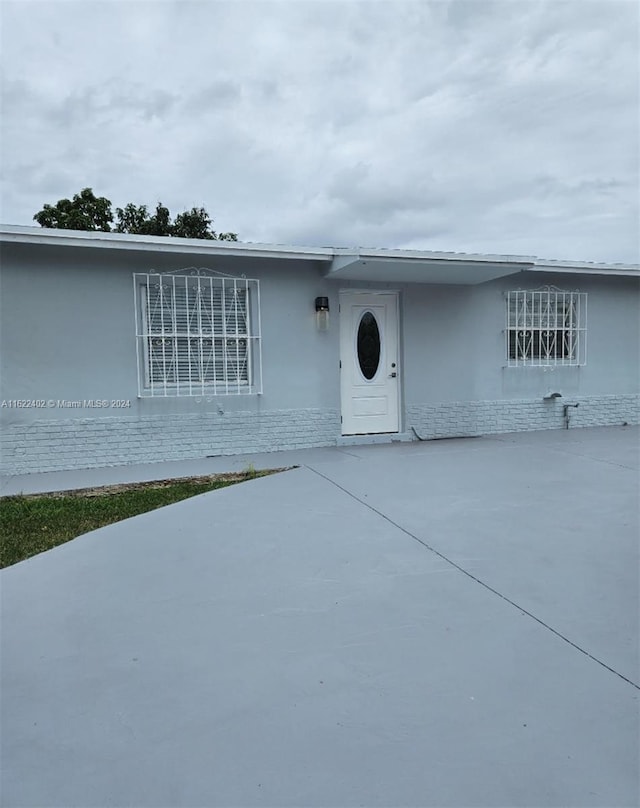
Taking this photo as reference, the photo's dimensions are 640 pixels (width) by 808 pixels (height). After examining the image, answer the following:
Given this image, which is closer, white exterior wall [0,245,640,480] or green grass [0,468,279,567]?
green grass [0,468,279,567]

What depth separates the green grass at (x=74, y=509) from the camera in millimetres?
4176

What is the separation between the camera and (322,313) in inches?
314

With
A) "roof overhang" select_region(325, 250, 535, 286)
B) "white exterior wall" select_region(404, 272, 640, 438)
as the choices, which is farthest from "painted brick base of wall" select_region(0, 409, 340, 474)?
"roof overhang" select_region(325, 250, 535, 286)

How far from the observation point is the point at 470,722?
197cm

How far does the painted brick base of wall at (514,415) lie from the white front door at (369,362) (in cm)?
45

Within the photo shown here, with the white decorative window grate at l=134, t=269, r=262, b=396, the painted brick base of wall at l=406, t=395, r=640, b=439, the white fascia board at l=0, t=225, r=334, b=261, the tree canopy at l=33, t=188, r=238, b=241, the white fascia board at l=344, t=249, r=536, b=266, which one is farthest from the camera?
the tree canopy at l=33, t=188, r=238, b=241

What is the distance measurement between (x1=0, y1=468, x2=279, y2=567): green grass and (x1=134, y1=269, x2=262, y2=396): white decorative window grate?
168 cm

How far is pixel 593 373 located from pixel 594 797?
366 inches

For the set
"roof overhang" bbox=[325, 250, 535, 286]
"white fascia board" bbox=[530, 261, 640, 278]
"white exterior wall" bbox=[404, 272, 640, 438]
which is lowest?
"white exterior wall" bbox=[404, 272, 640, 438]

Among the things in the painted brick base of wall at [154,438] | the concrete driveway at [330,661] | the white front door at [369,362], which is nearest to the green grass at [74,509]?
the concrete driveway at [330,661]

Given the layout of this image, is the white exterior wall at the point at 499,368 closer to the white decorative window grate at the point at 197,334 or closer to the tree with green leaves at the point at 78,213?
the white decorative window grate at the point at 197,334

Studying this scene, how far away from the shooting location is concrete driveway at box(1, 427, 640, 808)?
174 centimetres

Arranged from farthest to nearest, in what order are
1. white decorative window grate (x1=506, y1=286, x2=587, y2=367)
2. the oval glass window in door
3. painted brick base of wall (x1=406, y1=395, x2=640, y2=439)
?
white decorative window grate (x1=506, y1=286, x2=587, y2=367), painted brick base of wall (x1=406, y1=395, x2=640, y2=439), the oval glass window in door

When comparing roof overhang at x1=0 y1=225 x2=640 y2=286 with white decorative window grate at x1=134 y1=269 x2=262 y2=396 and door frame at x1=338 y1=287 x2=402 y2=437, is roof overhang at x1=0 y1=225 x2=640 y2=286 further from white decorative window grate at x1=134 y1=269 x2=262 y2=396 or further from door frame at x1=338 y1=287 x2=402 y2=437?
white decorative window grate at x1=134 y1=269 x2=262 y2=396
